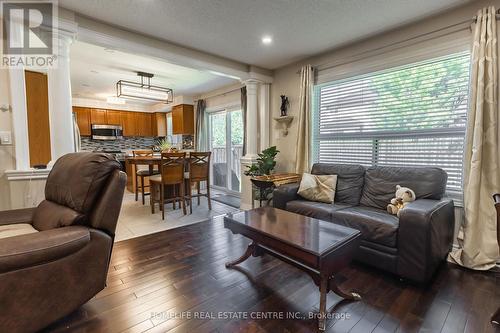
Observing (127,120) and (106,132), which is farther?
(127,120)

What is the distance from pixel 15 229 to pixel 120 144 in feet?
20.0

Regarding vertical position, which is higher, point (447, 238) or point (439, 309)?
point (447, 238)

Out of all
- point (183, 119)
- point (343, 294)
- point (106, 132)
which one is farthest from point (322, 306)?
point (106, 132)

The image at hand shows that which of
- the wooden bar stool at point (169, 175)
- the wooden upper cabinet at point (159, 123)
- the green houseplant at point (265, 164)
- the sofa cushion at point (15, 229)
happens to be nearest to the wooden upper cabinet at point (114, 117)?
the wooden upper cabinet at point (159, 123)

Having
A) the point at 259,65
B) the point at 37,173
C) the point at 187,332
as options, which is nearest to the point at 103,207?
the point at 187,332

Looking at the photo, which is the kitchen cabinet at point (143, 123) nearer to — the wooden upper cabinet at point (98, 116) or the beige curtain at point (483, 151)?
the wooden upper cabinet at point (98, 116)

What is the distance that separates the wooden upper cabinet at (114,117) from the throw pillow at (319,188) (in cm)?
606

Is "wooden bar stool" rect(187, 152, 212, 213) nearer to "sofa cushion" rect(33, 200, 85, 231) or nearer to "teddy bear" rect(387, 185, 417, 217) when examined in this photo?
"sofa cushion" rect(33, 200, 85, 231)

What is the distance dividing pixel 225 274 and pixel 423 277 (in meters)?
1.57

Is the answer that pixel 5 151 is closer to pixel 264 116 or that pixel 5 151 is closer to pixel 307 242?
pixel 307 242

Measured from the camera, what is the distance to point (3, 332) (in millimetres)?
1201

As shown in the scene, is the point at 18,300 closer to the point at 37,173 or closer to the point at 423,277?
the point at 37,173

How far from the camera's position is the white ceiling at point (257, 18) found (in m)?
2.25

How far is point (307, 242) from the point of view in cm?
155
